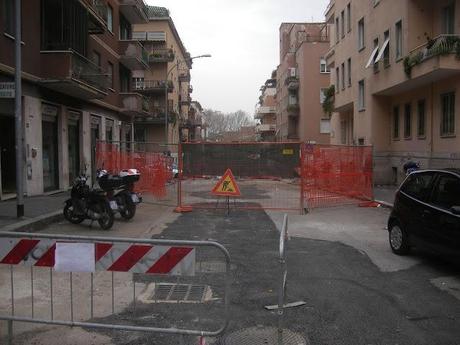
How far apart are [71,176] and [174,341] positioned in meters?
19.0

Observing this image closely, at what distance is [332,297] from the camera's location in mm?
6273

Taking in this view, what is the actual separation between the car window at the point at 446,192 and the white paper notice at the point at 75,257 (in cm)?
520

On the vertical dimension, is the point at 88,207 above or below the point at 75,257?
below

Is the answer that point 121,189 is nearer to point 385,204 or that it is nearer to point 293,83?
point 385,204

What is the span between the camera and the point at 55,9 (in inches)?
765

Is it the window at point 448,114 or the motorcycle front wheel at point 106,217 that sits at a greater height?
the window at point 448,114

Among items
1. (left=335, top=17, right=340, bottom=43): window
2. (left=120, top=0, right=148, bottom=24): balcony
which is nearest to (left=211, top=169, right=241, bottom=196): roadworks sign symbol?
(left=120, top=0, right=148, bottom=24): balcony

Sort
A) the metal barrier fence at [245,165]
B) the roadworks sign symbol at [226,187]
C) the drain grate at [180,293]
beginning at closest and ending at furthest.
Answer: the drain grate at [180,293] < the roadworks sign symbol at [226,187] < the metal barrier fence at [245,165]

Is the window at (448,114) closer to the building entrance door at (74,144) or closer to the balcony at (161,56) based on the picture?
the building entrance door at (74,144)

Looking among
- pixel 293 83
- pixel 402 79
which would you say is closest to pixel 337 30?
pixel 402 79

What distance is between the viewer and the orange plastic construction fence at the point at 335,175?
52.1 feet

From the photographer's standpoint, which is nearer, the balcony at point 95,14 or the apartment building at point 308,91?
the balcony at point 95,14

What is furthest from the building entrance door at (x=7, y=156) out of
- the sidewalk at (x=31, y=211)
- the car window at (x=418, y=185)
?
the car window at (x=418, y=185)

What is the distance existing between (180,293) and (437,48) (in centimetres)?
1587
